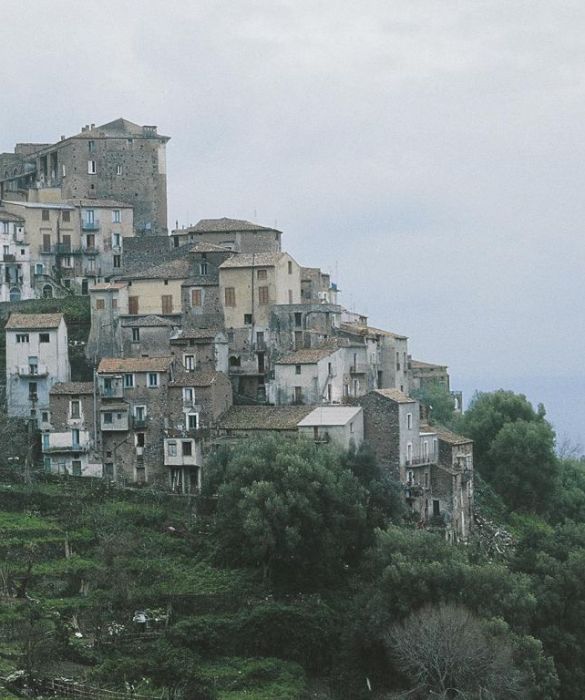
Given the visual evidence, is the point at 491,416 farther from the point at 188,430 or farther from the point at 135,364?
the point at 135,364

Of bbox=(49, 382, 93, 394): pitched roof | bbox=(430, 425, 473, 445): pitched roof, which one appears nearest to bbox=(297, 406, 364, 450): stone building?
bbox=(430, 425, 473, 445): pitched roof

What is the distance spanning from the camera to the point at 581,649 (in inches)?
2194

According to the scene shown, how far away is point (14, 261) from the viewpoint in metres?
81.1

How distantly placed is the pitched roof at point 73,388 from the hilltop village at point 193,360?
3.2 inches

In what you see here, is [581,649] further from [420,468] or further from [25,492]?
[25,492]

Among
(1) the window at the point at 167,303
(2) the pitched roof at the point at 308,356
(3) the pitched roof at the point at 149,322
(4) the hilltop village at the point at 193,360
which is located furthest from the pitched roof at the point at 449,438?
(1) the window at the point at 167,303

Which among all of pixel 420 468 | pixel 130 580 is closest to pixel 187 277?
pixel 420 468

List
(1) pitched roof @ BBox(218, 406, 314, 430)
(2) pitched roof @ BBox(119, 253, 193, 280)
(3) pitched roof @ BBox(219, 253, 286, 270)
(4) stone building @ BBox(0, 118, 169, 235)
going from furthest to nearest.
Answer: (4) stone building @ BBox(0, 118, 169, 235) < (2) pitched roof @ BBox(119, 253, 193, 280) < (3) pitched roof @ BBox(219, 253, 286, 270) < (1) pitched roof @ BBox(218, 406, 314, 430)

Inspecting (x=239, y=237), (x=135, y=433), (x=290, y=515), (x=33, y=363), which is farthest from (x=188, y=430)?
(x=239, y=237)

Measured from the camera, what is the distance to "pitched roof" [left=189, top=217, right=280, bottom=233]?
78625mm

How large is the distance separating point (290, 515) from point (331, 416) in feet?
28.0

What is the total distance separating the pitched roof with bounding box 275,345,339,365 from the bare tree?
18.3m

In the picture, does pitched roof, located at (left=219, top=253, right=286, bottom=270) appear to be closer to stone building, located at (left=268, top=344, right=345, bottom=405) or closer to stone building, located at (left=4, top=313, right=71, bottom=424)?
stone building, located at (left=268, top=344, right=345, bottom=405)

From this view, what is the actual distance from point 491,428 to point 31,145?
35833 millimetres
